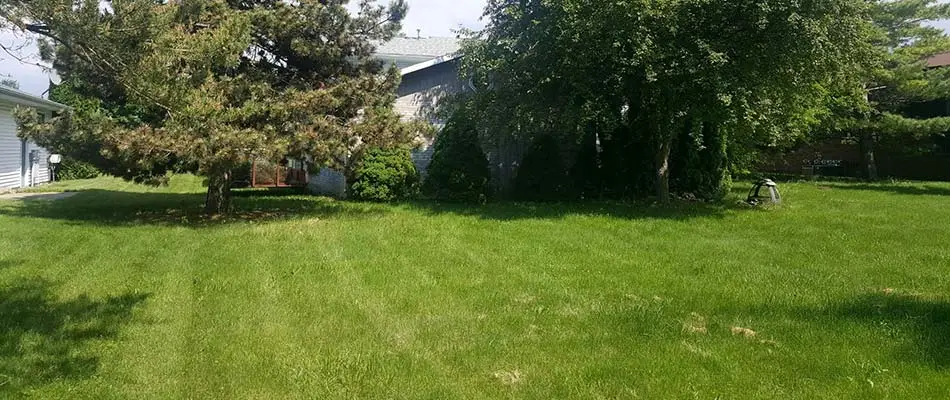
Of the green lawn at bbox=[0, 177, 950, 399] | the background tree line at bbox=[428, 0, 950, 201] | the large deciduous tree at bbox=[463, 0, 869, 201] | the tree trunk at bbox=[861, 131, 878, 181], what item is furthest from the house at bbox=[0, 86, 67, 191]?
the tree trunk at bbox=[861, 131, 878, 181]

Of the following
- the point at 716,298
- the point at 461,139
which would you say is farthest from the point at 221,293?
the point at 461,139

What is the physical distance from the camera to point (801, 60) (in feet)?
35.2

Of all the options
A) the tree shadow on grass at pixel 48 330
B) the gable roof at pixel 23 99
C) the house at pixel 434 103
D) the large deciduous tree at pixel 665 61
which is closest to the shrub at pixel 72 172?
the gable roof at pixel 23 99

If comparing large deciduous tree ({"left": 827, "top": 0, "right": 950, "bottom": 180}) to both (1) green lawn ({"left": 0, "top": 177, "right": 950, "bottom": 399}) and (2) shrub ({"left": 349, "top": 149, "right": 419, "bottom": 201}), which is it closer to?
(1) green lawn ({"left": 0, "top": 177, "right": 950, "bottom": 399})

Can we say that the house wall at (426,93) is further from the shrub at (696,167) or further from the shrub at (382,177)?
the shrub at (696,167)

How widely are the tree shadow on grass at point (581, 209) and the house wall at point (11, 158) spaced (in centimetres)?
1363

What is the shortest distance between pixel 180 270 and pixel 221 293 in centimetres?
131

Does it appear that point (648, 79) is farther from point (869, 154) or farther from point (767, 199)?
point (869, 154)

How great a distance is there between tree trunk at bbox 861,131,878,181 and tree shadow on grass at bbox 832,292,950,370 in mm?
19390

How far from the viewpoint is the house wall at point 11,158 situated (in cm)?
1955

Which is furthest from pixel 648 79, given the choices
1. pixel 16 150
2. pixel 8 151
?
pixel 16 150

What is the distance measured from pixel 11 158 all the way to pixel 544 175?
16.6 meters

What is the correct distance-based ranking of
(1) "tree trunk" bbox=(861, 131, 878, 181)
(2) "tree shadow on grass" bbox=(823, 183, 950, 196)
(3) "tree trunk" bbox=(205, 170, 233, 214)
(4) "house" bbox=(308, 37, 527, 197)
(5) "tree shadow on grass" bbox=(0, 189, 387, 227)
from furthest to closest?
(1) "tree trunk" bbox=(861, 131, 878, 181), (2) "tree shadow on grass" bbox=(823, 183, 950, 196), (4) "house" bbox=(308, 37, 527, 197), (3) "tree trunk" bbox=(205, 170, 233, 214), (5) "tree shadow on grass" bbox=(0, 189, 387, 227)

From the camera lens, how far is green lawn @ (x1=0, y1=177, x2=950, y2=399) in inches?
159
